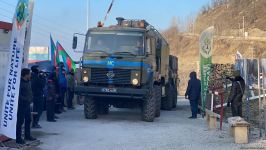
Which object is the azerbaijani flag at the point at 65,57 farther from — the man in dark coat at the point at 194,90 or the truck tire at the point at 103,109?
the man in dark coat at the point at 194,90

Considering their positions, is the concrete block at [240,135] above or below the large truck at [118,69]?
below

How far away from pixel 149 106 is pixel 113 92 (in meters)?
1.38

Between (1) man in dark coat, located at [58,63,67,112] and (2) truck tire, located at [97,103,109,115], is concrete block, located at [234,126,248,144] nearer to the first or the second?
(2) truck tire, located at [97,103,109,115]

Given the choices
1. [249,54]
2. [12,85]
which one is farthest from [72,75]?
[249,54]

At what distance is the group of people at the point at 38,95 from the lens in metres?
11.0

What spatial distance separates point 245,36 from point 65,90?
44.3 metres

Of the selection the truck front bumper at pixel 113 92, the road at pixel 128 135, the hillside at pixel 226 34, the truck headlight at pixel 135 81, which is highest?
the hillside at pixel 226 34

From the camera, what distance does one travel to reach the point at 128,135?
13352mm

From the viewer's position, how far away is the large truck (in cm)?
1627

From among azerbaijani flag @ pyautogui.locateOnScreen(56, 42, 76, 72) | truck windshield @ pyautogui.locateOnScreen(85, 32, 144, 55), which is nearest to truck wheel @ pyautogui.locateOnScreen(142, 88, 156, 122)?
truck windshield @ pyautogui.locateOnScreen(85, 32, 144, 55)

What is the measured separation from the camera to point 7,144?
1095 cm

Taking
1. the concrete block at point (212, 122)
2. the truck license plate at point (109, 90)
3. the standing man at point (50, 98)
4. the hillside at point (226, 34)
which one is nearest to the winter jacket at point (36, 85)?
the standing man at point (50, 98)

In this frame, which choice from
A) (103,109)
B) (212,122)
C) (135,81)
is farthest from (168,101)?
(212,122)

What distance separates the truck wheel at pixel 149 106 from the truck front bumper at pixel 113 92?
1.37 feet
